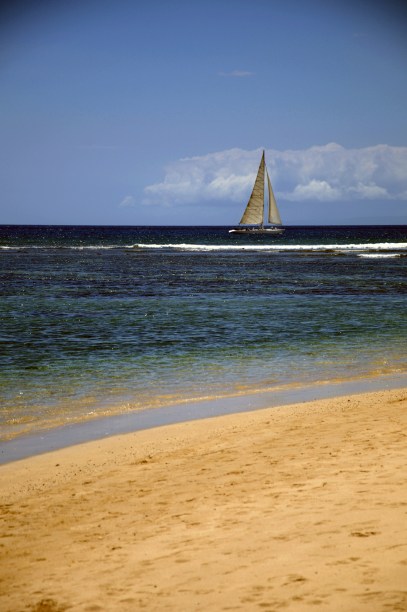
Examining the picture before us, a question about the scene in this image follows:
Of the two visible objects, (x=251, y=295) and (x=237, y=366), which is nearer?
(x=237, y=366)

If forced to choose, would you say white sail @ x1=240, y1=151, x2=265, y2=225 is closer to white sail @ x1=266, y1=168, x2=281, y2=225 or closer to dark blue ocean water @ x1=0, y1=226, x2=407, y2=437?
white sail @ x1=266, y1=168, x2=281, y2=225

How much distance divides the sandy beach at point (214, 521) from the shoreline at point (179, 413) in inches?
18.6

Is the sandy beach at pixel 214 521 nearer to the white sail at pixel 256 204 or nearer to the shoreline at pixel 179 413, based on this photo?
the shoreline at pixel 179 413

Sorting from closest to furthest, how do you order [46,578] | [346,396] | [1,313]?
[46,578] < [346,396] < [1,313]

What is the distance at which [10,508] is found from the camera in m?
8.15

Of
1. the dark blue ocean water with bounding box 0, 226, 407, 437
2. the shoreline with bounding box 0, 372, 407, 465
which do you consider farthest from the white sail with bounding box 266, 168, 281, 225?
the shoreline with bounding box 0, 372, 407, 465

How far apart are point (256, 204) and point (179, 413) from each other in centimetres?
10557

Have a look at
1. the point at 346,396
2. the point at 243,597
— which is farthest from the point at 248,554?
the point at 346,396

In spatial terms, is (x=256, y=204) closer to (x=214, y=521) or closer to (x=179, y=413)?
(x=179, y=413)

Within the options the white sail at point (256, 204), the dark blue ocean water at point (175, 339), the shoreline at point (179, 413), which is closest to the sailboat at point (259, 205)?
the white sail at point (256, 204)

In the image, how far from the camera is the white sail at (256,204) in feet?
372

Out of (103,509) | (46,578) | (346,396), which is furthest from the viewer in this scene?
(346,396)

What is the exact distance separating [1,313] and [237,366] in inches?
541

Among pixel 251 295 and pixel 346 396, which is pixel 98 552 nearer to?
pixel 346 396
